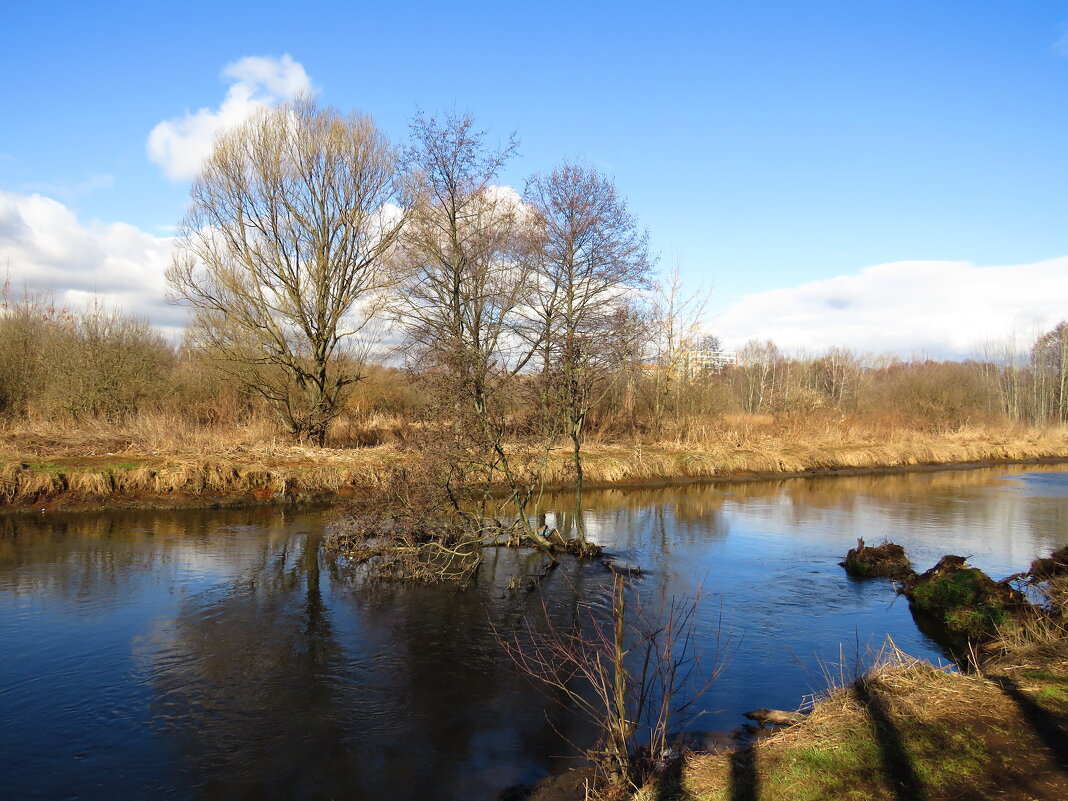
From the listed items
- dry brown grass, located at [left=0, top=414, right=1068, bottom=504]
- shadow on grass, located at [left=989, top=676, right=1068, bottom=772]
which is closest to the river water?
dry brown grass, located at [left=0, top=414, right=1068, bottom=504]

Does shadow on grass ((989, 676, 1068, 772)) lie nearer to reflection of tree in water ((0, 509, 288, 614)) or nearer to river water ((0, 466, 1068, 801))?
river water ((0, 466, 1068, 801))

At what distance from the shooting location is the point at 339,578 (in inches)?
442

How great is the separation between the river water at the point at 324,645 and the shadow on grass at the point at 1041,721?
5.62 feet

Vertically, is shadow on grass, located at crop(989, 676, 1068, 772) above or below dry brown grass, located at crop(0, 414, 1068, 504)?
below

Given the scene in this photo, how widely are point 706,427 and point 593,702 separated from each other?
2415 cm

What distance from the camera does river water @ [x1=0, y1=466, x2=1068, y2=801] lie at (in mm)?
5711

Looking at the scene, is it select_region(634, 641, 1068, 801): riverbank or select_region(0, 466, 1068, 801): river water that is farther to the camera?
select_region(0, 466, 1068, 801): river water

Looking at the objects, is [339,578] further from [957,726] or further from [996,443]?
[996,443]

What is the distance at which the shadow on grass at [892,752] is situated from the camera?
4289mm

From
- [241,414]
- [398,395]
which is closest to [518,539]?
[241,414]

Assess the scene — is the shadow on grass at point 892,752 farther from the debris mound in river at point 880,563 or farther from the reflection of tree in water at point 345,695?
the debris mound in river at point 880,563

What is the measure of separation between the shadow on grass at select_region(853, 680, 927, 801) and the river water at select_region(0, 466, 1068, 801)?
1424 mm

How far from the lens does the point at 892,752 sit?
187 inches

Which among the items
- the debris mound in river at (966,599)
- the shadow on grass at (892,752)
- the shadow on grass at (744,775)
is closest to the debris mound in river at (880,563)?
the debris mound in river at (966,599)
